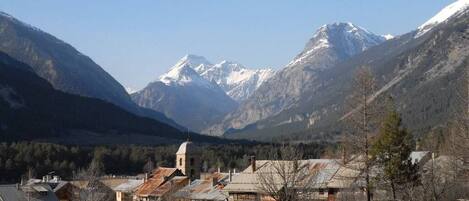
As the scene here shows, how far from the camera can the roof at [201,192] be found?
360 ft

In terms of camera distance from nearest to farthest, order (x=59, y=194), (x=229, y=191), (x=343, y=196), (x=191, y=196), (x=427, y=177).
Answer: (x=427, y=177) < (x=343, y=196) < (x=229, y=191) < (x=191, y=196) < (x=59, y=194)

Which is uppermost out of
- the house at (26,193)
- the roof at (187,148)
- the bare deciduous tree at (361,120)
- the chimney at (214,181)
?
the roof at (187,148)

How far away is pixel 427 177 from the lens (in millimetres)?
62688

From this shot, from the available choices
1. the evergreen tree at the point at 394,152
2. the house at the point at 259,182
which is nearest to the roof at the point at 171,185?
the house at the point at 259,182

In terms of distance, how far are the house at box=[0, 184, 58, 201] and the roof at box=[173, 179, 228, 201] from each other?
64.0 ft

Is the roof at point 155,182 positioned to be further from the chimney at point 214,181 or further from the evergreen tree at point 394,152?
the evergreen tree at point 394,152

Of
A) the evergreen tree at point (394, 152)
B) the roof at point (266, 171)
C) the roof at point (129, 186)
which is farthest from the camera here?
the roof at point (129, 186)

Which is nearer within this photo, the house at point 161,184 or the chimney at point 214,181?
the chimney at point 214,181

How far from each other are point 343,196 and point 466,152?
2887cm

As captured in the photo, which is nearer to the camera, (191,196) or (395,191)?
(395,191)

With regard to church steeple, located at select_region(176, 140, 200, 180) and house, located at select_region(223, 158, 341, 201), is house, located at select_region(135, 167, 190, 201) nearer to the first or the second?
church steeple, located at select_region(176, 140, 200, 180)

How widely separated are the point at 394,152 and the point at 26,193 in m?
69.7

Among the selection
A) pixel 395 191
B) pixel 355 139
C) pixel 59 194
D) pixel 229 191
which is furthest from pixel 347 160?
pixel 59 194

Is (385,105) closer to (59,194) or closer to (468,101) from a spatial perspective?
(468,101)
